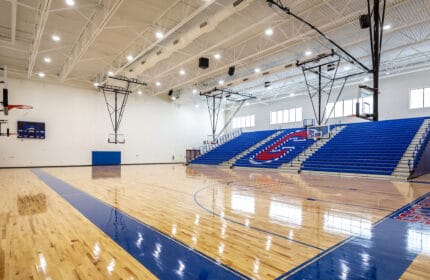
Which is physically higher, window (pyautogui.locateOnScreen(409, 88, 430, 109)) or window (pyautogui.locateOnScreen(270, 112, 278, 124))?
window (pyautogui.locateOnScreen(409, 88, 430, 109))

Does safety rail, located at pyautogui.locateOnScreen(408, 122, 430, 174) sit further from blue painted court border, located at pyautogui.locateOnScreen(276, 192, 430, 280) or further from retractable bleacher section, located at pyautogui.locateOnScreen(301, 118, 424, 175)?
blue painted court border, located at pyautogui.locateOnScreen(276, 192, 430, 280)

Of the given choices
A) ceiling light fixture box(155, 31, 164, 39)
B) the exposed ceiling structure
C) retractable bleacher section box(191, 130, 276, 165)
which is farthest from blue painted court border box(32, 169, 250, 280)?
retractable bleacher section box(191, 130, 276, 165)

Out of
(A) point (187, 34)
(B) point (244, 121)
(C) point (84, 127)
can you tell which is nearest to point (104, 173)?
(C) point (84, 127)

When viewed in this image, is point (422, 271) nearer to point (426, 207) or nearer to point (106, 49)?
point (426, 207)

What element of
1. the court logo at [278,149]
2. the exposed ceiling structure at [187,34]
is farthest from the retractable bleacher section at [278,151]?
the exposed ceiling structure at [187,34]

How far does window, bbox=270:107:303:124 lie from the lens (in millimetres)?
22305

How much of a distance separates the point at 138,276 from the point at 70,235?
5.69 feet

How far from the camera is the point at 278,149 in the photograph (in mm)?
17156

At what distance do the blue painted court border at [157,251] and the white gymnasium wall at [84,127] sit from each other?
14.5 metres

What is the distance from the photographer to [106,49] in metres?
11.9

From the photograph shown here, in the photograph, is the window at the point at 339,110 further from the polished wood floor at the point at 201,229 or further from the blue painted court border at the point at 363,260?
the blue painted court border at the point at 363,260

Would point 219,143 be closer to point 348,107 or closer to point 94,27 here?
point 348,107

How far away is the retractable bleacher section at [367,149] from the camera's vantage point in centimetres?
1166

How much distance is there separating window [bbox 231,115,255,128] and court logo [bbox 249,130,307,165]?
756 centimetres
